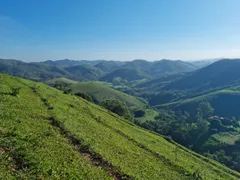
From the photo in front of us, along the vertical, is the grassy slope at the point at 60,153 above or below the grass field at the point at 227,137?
above

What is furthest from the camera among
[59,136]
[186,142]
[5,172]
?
[186,142]

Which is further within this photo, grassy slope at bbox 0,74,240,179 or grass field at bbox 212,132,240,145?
grass field at bbox 212,132,240,145

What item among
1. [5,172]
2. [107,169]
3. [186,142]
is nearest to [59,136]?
[107,169]

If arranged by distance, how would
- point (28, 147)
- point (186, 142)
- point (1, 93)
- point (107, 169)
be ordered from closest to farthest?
1. point (28, 147)
2. point (107, 169)
3. point (1, 93)
4. point (186, 142)

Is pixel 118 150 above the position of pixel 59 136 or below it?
below

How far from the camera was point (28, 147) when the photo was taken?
26266 mm

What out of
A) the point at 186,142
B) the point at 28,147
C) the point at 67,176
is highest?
the point at 28,147

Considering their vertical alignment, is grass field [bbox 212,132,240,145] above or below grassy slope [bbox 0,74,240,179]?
below

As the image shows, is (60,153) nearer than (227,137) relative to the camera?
Yes

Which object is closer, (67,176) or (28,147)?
(67,176)

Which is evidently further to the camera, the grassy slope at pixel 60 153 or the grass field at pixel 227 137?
the grass field at pixel 227 137

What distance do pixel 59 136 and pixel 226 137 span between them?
17138 centimetres

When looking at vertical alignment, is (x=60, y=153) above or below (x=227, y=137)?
above

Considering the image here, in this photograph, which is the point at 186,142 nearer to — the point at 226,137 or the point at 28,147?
the point at 226,137
